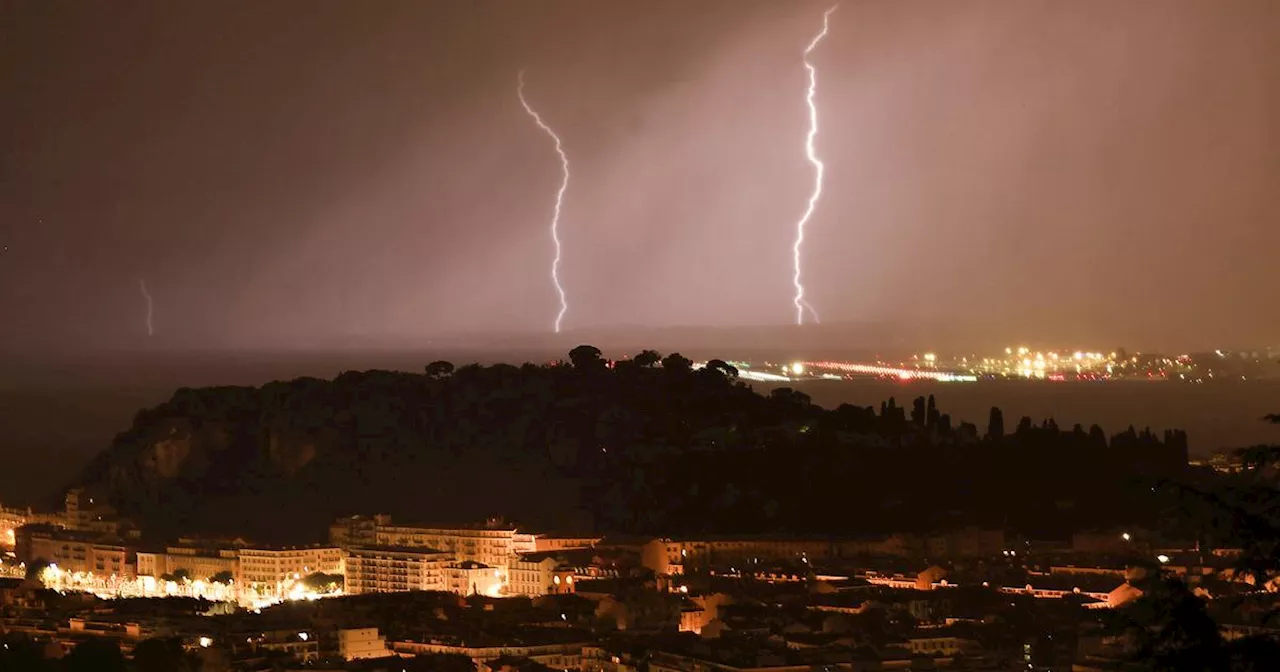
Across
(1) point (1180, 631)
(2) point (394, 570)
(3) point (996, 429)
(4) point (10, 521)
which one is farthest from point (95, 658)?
(3) point (996, 429)

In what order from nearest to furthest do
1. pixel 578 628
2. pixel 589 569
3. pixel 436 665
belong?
1. pixel 436 665
2. pixel 578 628
3. pixel 589 569

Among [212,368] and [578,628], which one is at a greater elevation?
[212,368]

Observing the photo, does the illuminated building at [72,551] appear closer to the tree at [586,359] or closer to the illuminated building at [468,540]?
the illuminated building at [468,540]

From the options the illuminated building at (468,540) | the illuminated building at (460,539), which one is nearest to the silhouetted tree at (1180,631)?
the illuminated building at (460,539)

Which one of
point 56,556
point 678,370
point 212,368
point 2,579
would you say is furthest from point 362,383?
point 212,368

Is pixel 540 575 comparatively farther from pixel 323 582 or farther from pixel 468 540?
pixel 323 582

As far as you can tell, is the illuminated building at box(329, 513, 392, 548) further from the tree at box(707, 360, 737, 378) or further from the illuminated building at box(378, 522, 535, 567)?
the tree at box(707, 360, 737, 378)

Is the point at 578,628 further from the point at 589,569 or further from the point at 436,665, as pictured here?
the point at 589,569
